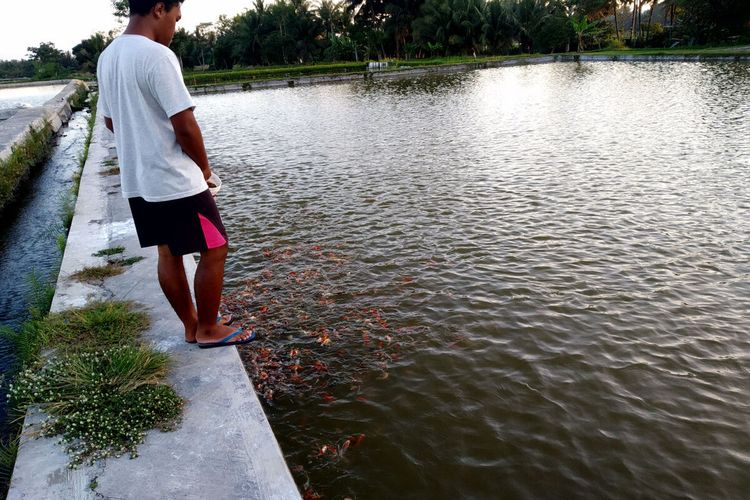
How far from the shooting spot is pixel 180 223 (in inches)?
126

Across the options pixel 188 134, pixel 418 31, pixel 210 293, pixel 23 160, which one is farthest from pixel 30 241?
pixel 418 31

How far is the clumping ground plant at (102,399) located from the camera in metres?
2.69

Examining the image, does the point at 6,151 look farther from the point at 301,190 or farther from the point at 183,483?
the point at 183,483

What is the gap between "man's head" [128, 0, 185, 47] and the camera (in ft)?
9.95

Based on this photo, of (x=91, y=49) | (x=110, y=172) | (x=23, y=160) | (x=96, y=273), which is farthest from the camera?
(x=91, y=49)

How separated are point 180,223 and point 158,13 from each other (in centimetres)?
126

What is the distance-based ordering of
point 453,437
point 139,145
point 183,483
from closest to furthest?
point 183,483 < point 139,145 < point 453,437

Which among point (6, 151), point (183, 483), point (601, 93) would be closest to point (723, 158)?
point (183, 483)

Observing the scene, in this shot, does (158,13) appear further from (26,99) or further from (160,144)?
(26,99)

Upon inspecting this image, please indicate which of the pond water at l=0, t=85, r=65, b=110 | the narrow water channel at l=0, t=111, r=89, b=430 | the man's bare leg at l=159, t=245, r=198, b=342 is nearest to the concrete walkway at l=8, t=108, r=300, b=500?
the man's bare leg at l=159, t=245, r=198, b=342

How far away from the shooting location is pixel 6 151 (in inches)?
431

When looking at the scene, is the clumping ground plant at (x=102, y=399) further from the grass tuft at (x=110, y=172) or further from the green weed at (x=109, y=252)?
the grass tuft at (x=110, y=172)

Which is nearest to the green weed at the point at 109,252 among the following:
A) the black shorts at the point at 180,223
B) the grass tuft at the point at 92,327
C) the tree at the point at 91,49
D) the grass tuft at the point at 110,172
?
the grass tuft at the point at 92,327

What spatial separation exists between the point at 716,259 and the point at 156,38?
19.8ft
